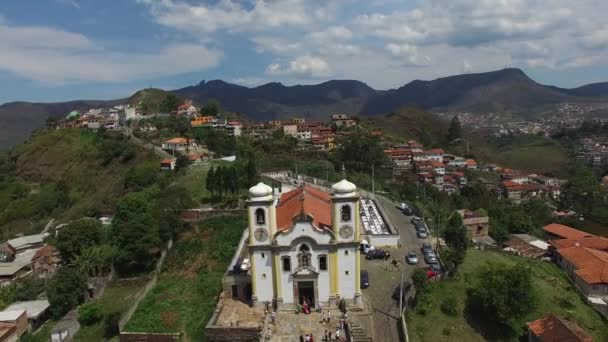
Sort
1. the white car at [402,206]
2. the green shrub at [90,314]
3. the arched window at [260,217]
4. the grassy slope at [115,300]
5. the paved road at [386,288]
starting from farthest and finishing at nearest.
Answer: the white car at [402,206], the green shrub at [90,314], the grassy slope at [115,300], the arched window at [260,217], the paved road at [386,288]

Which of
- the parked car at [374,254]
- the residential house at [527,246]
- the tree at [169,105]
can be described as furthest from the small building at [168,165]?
the tree at [169,105]

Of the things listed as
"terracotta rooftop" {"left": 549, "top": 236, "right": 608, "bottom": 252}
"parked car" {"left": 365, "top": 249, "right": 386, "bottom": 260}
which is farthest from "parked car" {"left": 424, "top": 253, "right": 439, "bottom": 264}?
"terracotta rooftop" {"left": 549, "top": 236, "right": 608, "bottom": 252}

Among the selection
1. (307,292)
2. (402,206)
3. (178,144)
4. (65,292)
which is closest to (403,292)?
(307,292)

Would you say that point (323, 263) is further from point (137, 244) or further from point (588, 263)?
point (588, 263)

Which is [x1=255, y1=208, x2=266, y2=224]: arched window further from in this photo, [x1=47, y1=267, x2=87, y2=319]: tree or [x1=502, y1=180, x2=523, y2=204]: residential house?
[x1=502, y1=180, x2=523, y2=204]: residential house

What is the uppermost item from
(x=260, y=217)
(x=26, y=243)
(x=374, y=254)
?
(x=260, y=217)

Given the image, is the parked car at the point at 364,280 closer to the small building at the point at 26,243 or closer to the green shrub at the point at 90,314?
the green shrub at the point at 90,314

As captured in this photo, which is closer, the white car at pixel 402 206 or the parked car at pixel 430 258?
the parked car at pixel 430 258
